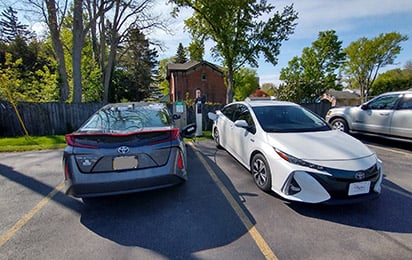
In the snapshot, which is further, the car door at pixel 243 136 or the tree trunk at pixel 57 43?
the tree trunk at pixel 57 43

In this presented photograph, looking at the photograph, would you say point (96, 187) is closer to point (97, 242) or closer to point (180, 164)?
point (97, 242)

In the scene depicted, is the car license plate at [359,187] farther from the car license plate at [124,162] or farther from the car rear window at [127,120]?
the car license plate at [124,162]

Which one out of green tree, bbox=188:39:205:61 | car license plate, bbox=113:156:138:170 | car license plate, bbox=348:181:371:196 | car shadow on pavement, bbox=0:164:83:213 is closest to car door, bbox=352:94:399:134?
car license plate, bbox=348:181:371:196

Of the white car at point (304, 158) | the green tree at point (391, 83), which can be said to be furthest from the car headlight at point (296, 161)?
the green tree at point (391, 83)

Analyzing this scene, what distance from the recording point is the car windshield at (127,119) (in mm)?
2938

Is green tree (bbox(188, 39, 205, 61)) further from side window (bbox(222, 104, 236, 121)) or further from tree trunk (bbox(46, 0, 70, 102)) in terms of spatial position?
side window (bbox(222, 104, 236, 121))

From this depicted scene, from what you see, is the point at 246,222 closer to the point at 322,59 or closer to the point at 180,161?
the point at 180,161

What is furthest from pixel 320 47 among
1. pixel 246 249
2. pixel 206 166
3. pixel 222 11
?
pixel 246 249

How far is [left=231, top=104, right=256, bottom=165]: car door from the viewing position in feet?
12.8

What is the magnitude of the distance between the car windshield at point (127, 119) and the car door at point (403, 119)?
6.37 m

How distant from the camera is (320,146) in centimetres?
301

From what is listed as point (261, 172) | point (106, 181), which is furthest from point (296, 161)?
point (106, 181)

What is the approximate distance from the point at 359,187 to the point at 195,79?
26656mm

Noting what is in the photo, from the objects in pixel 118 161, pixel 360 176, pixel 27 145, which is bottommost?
pixel 27 145
